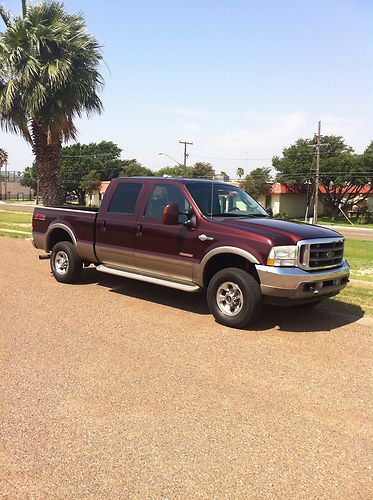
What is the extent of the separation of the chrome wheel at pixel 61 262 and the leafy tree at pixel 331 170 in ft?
163

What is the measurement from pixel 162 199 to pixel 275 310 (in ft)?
7.77

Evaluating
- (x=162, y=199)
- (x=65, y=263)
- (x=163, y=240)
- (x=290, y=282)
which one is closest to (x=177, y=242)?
(x=163, y=240)

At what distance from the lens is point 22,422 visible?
3.56 m

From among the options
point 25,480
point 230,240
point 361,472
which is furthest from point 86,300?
point 361,472

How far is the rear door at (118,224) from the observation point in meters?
7.48

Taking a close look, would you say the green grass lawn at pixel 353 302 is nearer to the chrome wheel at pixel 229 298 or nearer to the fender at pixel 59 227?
the chrome wheel at pixel 229 298

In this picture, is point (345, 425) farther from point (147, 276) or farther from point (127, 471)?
point (147, 276)

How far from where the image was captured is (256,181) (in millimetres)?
58969

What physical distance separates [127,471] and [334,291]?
4.15 meters

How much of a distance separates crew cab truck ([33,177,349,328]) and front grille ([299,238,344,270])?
0.01 meters

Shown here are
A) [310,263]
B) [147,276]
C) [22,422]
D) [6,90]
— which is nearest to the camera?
[22,422]

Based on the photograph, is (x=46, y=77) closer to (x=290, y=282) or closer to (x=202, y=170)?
(x=290, y=282)

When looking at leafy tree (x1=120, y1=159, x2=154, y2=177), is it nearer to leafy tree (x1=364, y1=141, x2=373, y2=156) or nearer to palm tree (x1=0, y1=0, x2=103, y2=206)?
leafy tree (x1=364, y1=141, x2=373, y2=156)

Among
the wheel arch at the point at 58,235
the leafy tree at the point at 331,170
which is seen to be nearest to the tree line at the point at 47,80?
the wheel arch at the point at 58,235
